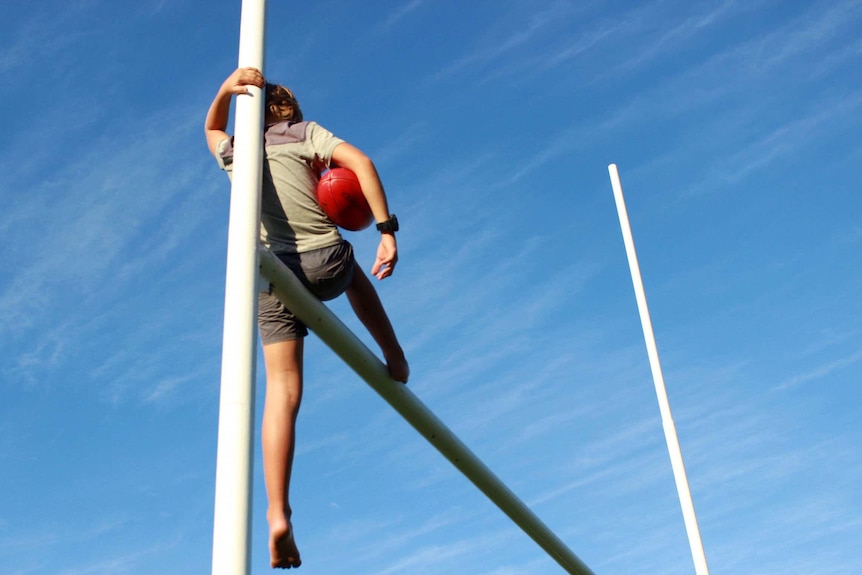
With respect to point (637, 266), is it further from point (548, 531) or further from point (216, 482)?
point (216, 482)

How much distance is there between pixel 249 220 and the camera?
8.58ft

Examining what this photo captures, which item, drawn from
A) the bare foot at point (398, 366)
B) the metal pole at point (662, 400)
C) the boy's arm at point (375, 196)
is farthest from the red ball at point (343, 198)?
the metal pole at point (662, 400)

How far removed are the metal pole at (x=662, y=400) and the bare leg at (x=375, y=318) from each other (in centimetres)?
403

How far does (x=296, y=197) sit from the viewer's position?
333 centimetres

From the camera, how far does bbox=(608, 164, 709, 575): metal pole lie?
22.9 ft

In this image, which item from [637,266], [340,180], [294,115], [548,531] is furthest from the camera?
[637,266]

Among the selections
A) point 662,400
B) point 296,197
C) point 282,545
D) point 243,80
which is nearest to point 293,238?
point 296,197

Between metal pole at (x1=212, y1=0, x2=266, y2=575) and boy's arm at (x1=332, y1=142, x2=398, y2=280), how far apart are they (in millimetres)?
435

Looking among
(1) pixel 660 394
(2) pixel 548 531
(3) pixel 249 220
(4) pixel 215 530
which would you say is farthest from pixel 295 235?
(1) pixel 660 394

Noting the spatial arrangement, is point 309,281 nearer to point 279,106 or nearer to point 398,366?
point 398,366

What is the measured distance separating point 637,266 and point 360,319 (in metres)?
4.97

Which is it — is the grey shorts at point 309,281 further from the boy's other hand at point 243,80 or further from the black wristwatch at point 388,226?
the boy's other hand at point 243,80

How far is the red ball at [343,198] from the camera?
326 centimetres

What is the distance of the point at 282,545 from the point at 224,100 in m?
1.36
